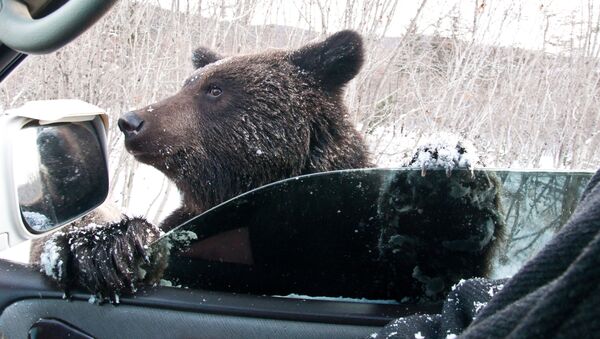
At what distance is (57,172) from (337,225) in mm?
935

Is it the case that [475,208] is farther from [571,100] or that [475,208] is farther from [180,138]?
[571,100]

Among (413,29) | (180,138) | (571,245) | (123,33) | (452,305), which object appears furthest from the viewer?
(123,33)

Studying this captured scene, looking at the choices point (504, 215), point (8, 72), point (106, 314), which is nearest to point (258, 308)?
point (106, 314)

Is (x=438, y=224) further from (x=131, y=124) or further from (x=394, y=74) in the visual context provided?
(x=394, y=74)

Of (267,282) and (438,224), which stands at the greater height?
(438,224)

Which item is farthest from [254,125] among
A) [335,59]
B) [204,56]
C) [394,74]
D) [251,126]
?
[394,74]

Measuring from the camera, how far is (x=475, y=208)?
159cm

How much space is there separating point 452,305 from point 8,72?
1447 millimetres

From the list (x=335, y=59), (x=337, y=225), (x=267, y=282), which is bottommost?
(x=267, y=282)

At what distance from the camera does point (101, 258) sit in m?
1.63

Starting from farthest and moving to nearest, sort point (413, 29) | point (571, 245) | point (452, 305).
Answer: point (413, 29), point (452, 305), point (571, 245)

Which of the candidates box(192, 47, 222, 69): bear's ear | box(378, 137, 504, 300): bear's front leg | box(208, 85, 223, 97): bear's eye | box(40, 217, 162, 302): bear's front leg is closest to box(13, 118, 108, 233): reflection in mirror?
box(40, 217, 162, 302): bear's front leg

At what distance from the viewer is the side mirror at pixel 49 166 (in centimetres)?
154

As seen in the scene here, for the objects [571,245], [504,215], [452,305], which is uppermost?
[571,245]
